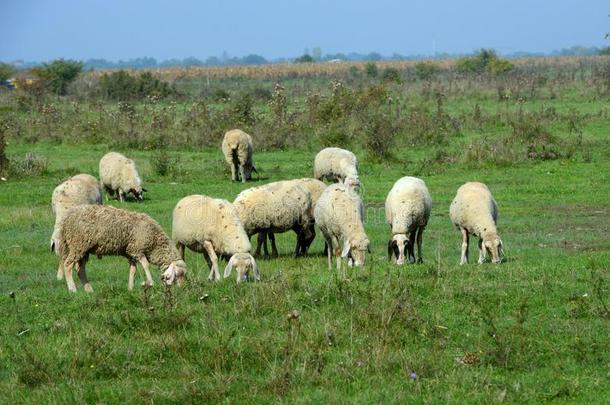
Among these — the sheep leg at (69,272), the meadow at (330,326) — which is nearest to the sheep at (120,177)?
the meadow at (330,326)

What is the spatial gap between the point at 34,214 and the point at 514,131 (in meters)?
16.2

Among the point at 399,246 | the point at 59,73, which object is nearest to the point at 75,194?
the point at 399,246

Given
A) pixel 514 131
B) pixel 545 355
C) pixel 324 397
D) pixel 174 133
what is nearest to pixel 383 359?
Answer: pixel 324 397

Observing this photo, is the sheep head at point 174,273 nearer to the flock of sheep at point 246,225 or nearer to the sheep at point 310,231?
the flock of sheep at point 246,225

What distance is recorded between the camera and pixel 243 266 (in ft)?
42.8

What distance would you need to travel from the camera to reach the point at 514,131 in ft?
102

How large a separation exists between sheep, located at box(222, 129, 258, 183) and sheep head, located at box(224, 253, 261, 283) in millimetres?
13967

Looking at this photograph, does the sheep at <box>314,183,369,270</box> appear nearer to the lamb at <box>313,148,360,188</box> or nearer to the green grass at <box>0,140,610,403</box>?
the green grass at <box>0,140,610,403</box>

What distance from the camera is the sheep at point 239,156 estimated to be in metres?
27.3

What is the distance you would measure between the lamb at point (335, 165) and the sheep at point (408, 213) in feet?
31.3

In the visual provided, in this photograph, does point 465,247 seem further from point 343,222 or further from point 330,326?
point 330,326

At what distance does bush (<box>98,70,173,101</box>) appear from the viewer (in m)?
54.9

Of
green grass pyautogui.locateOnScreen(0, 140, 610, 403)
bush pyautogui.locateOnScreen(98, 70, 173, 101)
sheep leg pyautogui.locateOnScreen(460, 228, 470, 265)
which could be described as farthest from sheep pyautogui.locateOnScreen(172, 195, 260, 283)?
bush pyautogui.locateOnScreen(98, 70, 173, 101)

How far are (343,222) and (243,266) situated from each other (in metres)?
2.19
